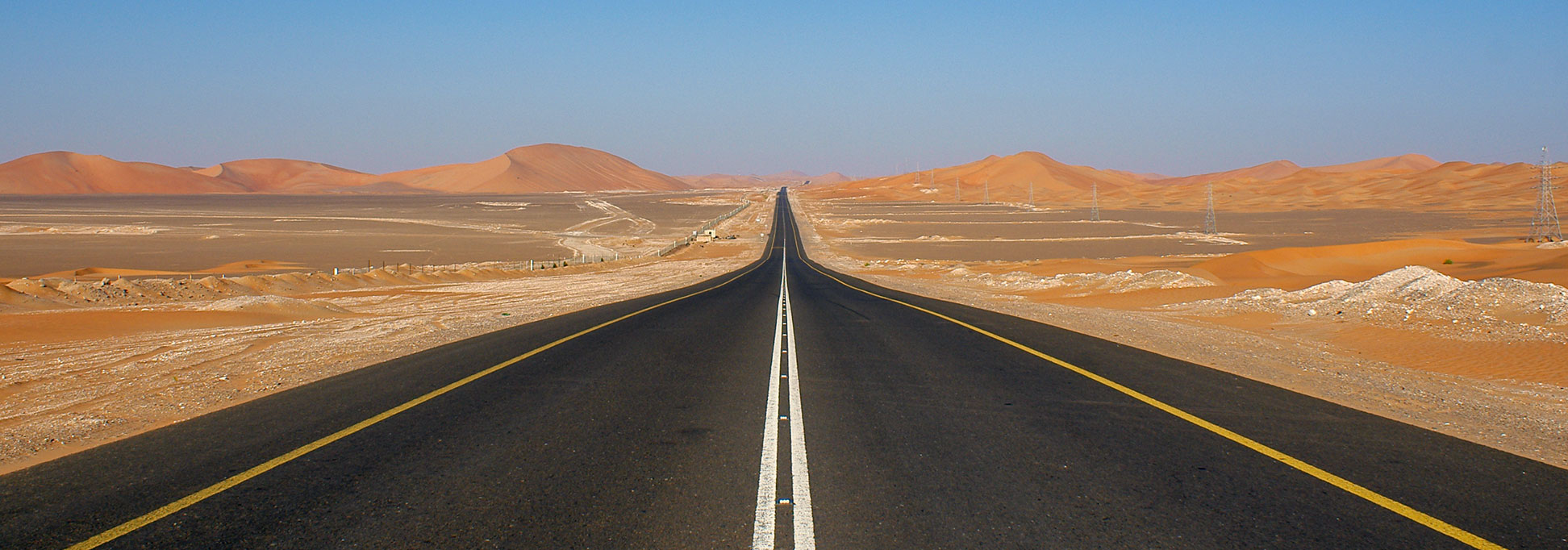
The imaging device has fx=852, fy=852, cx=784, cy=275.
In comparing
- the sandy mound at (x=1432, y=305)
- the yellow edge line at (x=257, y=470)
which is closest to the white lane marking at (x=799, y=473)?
the yellow edge line at (x=257, y=470)

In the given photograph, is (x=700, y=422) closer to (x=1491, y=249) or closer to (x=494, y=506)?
(x=494, y=506)

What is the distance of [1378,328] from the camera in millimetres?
15969

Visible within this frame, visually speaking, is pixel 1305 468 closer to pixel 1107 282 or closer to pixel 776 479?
pixel 776 479

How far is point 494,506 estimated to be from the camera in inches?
213

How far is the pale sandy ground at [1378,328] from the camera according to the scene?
9.11 metres

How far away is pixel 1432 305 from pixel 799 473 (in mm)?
16706

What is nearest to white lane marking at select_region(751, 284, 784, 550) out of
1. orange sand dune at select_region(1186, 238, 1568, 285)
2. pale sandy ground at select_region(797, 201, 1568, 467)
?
pale sandy ground at select_region(797, 201, 1568, 467)

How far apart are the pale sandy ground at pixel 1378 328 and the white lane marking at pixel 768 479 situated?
236 inches

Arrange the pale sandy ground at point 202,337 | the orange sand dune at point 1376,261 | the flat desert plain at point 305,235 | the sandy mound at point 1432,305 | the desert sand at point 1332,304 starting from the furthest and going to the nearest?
the flat desert plain at point 305,235, the orange sand dune at point 1376,261, the sandy mound at point 1432,305, the desert sand at point 1332,304, the pale sandy ground at point 202,337

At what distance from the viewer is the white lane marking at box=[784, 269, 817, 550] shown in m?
4.93

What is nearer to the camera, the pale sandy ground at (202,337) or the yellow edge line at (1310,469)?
the yellow edge line at (1310,469)

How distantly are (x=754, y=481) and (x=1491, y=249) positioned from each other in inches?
1622

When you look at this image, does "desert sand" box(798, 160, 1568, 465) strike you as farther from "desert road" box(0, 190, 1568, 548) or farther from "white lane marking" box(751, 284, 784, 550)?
"white lane marking" box(751, 284, 784, 550)

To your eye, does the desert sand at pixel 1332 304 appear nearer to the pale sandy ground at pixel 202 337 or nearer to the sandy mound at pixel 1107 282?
the sandy mound at pixel 1107 282
